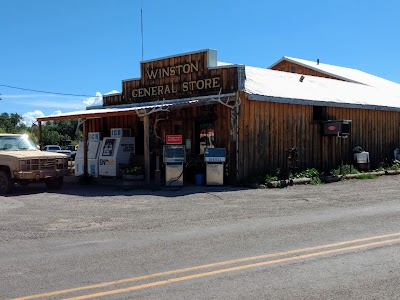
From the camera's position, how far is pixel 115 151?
1956 cm

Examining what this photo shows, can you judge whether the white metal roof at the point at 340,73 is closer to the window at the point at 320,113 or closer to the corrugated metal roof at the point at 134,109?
the window at the point at 320,113

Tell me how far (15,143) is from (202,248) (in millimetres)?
11030

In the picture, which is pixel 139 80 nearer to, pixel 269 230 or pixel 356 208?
pixel 356 208

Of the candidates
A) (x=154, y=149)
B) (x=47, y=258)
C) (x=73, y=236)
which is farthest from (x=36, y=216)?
(x=154, y=149)

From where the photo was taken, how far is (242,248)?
23.3 feet

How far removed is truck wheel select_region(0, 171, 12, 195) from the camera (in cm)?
1483

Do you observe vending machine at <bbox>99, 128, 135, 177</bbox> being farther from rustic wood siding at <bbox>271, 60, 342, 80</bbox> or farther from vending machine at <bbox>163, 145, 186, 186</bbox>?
rustic wood siding at <bbox>271, 60, 342, 80</bbox>

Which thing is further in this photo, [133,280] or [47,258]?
[47,258]

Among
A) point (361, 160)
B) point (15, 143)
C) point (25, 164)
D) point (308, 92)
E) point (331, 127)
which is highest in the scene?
point (308, 92)

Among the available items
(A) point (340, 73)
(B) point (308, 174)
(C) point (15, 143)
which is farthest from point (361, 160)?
(A) point (340, 73)

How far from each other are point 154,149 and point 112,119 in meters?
3.50

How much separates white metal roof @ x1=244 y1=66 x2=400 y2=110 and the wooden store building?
58 mm

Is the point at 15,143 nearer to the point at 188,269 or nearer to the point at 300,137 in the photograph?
the point at 300,137

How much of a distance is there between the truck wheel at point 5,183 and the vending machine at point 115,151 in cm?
497
